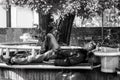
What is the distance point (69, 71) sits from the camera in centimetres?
587


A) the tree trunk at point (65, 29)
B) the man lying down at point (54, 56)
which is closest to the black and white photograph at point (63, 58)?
the man lying down at point (54, 56)

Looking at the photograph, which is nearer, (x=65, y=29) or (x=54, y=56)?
(x=54, y=56)

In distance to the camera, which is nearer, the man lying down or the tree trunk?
the man lying down

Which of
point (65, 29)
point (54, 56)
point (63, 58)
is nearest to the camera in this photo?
point (63, 58)

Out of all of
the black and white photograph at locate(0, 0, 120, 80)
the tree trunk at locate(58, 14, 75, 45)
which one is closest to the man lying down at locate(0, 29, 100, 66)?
the black and white photograph at locate(0, 0, 120, 80)

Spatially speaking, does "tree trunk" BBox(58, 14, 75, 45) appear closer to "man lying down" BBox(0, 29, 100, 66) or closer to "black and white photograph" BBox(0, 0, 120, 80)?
"black and white photograph" BBox(0, 0, 120, 80)

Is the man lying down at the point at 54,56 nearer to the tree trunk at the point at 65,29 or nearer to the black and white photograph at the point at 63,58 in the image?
the black and white photograph at the point at 63,58

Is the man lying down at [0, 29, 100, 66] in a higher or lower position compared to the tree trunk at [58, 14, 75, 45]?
lower

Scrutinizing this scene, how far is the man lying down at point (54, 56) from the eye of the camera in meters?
5.75

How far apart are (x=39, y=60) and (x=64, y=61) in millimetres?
709

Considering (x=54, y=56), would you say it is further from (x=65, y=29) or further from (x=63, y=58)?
(x=65, y=29)

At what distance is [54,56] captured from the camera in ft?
20.1

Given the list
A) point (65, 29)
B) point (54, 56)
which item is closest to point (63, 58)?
point (54, 56)

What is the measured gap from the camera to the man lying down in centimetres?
575
